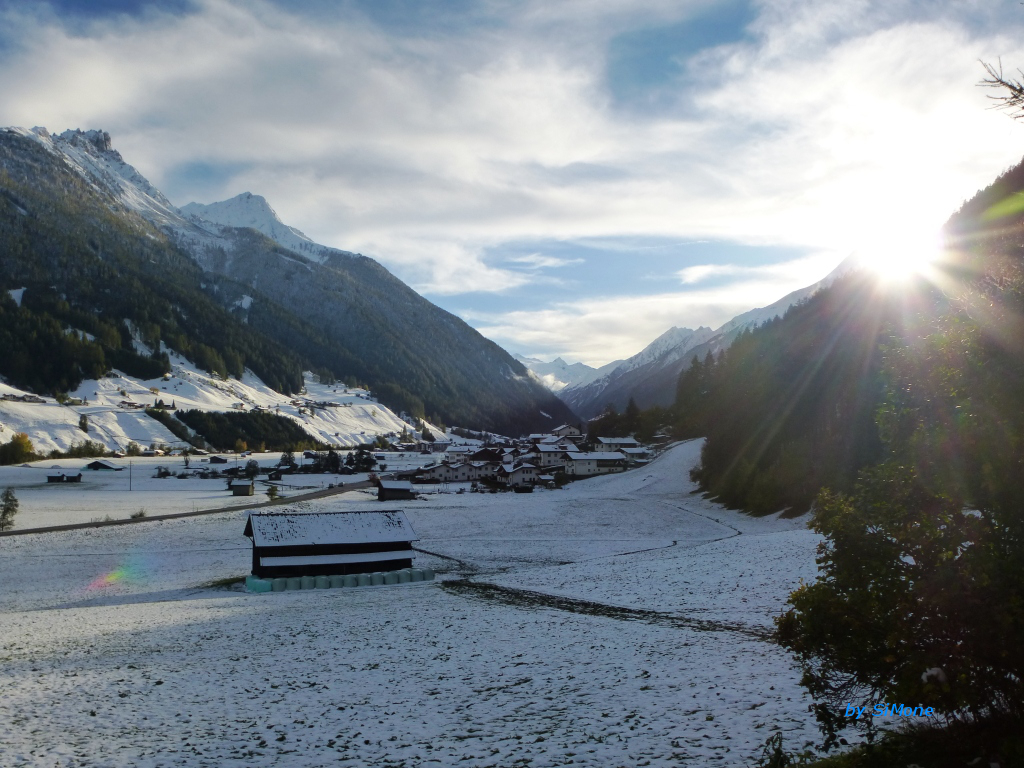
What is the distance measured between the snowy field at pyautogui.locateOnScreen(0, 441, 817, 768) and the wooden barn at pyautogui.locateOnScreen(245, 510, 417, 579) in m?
2.93

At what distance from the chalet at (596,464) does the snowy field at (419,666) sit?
75.2 m

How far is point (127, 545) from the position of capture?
52.8 m

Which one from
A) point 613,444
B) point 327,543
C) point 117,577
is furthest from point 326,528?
point 613,444

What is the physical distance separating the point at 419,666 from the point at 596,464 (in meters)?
103

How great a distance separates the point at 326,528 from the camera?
42.0 m

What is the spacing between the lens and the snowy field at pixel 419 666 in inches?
483

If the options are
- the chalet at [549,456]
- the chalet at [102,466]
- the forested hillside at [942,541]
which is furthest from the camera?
the chalet at [549,456]

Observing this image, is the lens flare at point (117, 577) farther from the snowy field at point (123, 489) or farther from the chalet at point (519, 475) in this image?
the chalet at point (519, 475)

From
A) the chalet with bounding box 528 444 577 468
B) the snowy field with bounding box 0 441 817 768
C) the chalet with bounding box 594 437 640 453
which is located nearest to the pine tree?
the snowy field with bounding box 0 441 817 768

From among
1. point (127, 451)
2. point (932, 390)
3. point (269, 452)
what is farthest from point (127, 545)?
point (269, 452)

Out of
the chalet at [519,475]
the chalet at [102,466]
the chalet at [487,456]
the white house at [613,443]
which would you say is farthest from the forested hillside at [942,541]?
the chalet at [102,466]

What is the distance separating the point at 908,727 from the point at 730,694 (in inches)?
162

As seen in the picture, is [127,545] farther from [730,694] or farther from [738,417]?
[738,417]

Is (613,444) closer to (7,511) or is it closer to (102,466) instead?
(102,466)
